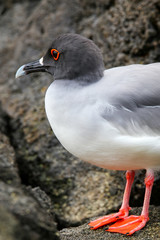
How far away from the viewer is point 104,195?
5500 mm

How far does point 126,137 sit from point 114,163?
34cm

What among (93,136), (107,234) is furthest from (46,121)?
(107,234)

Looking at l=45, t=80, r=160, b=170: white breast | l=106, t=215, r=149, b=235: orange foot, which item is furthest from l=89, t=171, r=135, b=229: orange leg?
l=45, t=80, r=160, b=170: white breast

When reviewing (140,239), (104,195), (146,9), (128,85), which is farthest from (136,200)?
(146,9)

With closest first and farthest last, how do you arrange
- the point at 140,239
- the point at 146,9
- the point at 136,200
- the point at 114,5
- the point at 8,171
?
the point at 8,171
the point at 140,239
the point at 136,200
the point at 146,9
the point at 114,5

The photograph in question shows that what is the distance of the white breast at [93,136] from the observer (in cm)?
402

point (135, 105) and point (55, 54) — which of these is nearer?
point (135, 105)

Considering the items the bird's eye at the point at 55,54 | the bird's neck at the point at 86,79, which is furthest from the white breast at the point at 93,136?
the bird's eye at the point at 55,54

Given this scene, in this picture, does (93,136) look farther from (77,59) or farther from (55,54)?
(55,54)

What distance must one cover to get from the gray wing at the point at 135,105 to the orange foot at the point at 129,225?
1.04 metres

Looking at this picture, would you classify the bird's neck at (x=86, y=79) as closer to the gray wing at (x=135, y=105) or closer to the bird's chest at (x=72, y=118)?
the bird's chest at (x=72, y=118)

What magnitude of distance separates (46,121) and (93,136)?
2231mm

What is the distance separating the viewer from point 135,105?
13.6 feet

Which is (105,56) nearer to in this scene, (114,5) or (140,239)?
(114,5)
